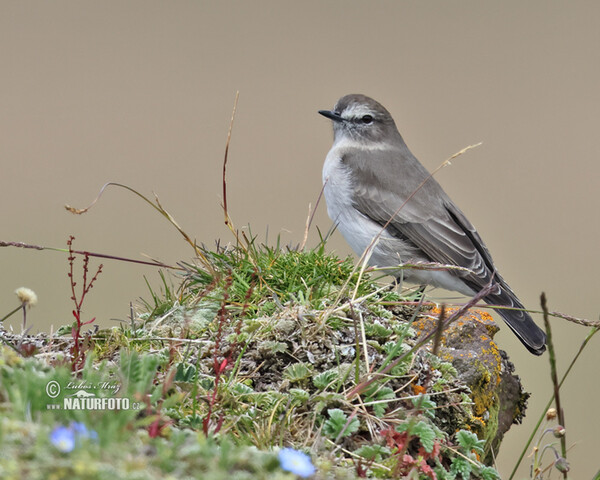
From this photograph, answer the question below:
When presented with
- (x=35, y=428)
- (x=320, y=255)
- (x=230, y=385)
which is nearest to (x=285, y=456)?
(x=35, y=428)

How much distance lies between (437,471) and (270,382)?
1008mm

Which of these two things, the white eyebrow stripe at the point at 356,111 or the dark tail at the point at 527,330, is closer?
the dark tail at the point at 527,330

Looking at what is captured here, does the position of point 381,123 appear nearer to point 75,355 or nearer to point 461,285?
point 461,285

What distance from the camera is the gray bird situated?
21.8 feet

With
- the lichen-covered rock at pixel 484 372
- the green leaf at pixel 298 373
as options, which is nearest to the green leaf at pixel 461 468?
the lichen-covered rock at pixel 484 372

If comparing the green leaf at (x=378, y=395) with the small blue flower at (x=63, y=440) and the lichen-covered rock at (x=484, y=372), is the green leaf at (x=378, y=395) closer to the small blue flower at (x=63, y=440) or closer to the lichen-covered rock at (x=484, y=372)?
the lichen-covered rock at (x=484, y=372)

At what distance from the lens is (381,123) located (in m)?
8.10

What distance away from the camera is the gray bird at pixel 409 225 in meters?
6.65

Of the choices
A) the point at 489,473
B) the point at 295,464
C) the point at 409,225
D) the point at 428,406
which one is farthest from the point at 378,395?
the point at 409,225

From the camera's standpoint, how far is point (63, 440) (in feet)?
5.92

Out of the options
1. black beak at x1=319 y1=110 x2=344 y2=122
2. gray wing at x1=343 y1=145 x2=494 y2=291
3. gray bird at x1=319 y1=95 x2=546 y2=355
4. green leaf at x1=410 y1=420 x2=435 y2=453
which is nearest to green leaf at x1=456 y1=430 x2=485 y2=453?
green leaf at x1=410 y1=420 x2=435 y2=453

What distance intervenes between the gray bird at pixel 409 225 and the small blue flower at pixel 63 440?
462cm

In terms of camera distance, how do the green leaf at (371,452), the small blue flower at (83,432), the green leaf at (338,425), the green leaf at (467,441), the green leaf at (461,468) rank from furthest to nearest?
1. the green leaf at (467,441)
2. the green leaf at (461,468)
3. the green leaf at (338,425)
4. the green leaf at (371,452)
5. the small blue flower at (83,432)

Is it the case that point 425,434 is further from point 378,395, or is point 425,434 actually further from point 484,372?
point 484,372
